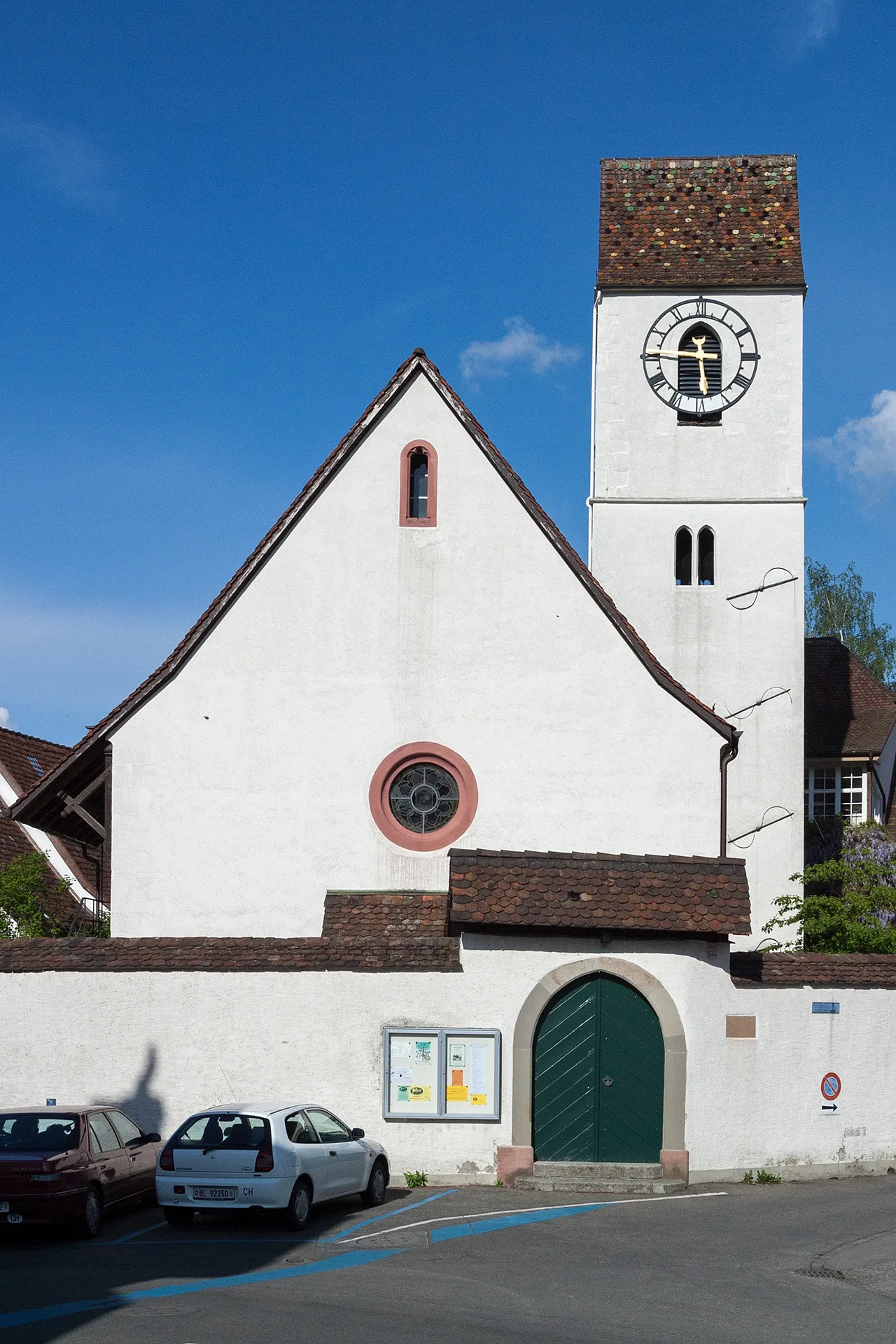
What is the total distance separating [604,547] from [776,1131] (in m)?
16.0

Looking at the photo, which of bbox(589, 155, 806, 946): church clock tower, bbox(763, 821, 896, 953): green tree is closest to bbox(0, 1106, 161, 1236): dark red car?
bbox(763, 821, 896, 953): green tree

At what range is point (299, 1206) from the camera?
15328 mm

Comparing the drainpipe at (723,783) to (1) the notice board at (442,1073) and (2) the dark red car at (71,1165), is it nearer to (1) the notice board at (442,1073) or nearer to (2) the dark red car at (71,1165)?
(1) the notice board at (442,1073)

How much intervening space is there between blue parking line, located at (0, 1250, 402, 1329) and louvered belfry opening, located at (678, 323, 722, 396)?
23127 mm

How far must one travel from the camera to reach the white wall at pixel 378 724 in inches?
900

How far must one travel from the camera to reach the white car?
15.1 meters

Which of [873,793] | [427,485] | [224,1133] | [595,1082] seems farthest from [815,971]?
[873,793]

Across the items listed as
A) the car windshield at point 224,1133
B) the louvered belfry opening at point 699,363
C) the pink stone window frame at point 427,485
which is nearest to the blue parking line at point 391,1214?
the car windshield at point 224,1133

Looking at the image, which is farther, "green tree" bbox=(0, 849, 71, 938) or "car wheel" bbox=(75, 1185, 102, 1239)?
"green tree" bbox=(0, 849, 71, 938)

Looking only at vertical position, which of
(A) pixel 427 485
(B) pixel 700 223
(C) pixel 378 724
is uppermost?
(B) pixel 700 223

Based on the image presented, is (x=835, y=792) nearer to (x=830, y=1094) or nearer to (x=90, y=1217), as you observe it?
(x=830, y=1094)

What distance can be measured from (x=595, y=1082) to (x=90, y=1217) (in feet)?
21.1

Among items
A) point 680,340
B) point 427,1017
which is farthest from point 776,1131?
point 680,340

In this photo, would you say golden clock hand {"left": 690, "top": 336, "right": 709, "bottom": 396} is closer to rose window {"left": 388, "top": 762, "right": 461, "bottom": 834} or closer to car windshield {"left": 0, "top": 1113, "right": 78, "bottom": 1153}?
rose window {"left": 388, "top": 762, "right": 461, "bottom": 834}
